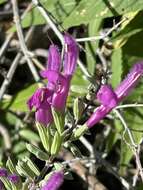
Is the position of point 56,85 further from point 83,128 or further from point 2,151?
point 2,151

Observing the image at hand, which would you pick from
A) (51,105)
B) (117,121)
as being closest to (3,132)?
(117,121)

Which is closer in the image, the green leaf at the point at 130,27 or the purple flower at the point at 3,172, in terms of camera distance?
the purple flower at the point at 3,172

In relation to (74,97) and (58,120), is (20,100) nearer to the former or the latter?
(74,97)

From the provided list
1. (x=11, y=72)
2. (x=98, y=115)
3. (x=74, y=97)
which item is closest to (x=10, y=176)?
(x=98, y=115)

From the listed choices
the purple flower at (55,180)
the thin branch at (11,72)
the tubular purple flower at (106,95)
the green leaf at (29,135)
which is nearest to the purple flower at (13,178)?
the purple flower at (55,180)

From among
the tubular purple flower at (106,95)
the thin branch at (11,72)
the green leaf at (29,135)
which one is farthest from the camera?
the green leaf at (29,135)

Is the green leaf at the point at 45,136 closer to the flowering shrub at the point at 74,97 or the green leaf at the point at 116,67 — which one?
the flowering shrub at the point at 74,97

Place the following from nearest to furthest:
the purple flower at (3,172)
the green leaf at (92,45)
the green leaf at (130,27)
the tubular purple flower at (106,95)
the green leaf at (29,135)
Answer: the tubular purple flower at (106,95) < the purple flower at (3,172) < the green leaf at (130,27) < the green leaf at (92,45) < the green leaf at (29,135)
